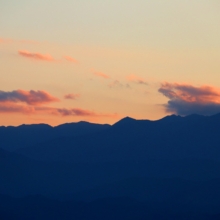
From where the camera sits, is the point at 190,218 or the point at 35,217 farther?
the point at 35,217

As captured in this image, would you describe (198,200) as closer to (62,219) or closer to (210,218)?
(210,218)

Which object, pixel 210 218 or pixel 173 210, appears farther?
pixel 173 210

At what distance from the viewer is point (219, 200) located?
194 m

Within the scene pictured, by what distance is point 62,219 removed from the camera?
187875 millimetres

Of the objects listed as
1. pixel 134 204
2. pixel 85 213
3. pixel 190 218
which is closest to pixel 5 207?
pixel 85 213

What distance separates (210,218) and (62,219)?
44.2 m

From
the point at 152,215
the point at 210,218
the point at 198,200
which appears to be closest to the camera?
the point at 210,218

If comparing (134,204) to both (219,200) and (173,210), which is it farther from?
(219,200)

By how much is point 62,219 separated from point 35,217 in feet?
28.1

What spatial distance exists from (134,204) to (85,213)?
1641 cm

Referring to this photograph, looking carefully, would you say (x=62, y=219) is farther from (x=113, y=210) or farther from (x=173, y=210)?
(x=173, y=210)

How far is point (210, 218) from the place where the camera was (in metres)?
172

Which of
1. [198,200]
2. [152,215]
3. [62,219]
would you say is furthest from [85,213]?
[198,200]

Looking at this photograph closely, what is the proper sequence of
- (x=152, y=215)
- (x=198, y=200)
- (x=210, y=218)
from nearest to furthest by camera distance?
1. (x=210, y=218)
2. (x=152, y=215)
3. (x=198, y=200)
